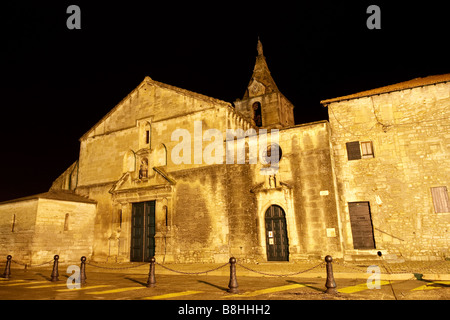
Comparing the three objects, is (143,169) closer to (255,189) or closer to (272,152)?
(255,189)

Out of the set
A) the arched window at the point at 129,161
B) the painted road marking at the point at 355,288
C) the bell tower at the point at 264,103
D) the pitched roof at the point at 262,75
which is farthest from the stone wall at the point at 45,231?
the painted road marking at the point at 355,288

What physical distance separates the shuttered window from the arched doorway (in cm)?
667

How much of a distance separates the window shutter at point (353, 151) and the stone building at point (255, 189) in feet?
0.17

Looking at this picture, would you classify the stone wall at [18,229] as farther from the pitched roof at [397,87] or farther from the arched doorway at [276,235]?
the pitched roof at [397,87]

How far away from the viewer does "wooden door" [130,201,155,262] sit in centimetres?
1792

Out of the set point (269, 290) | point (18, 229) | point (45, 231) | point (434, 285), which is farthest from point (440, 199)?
point (18, 229)

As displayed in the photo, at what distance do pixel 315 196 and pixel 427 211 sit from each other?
4.91 meters

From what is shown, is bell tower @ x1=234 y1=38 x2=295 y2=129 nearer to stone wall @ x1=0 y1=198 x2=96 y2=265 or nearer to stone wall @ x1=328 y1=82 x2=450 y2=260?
stone wall @ x1=328 y1=82 x2=450 y2=260

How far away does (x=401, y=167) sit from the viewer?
47.5ft

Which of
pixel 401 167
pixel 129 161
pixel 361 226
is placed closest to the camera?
pixel 401 167

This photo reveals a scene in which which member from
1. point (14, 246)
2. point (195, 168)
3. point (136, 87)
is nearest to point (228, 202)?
point (195, 168)

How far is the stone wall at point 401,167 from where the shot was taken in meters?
13.7

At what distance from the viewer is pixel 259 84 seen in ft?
77.4

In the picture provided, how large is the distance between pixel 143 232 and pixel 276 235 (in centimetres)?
813
